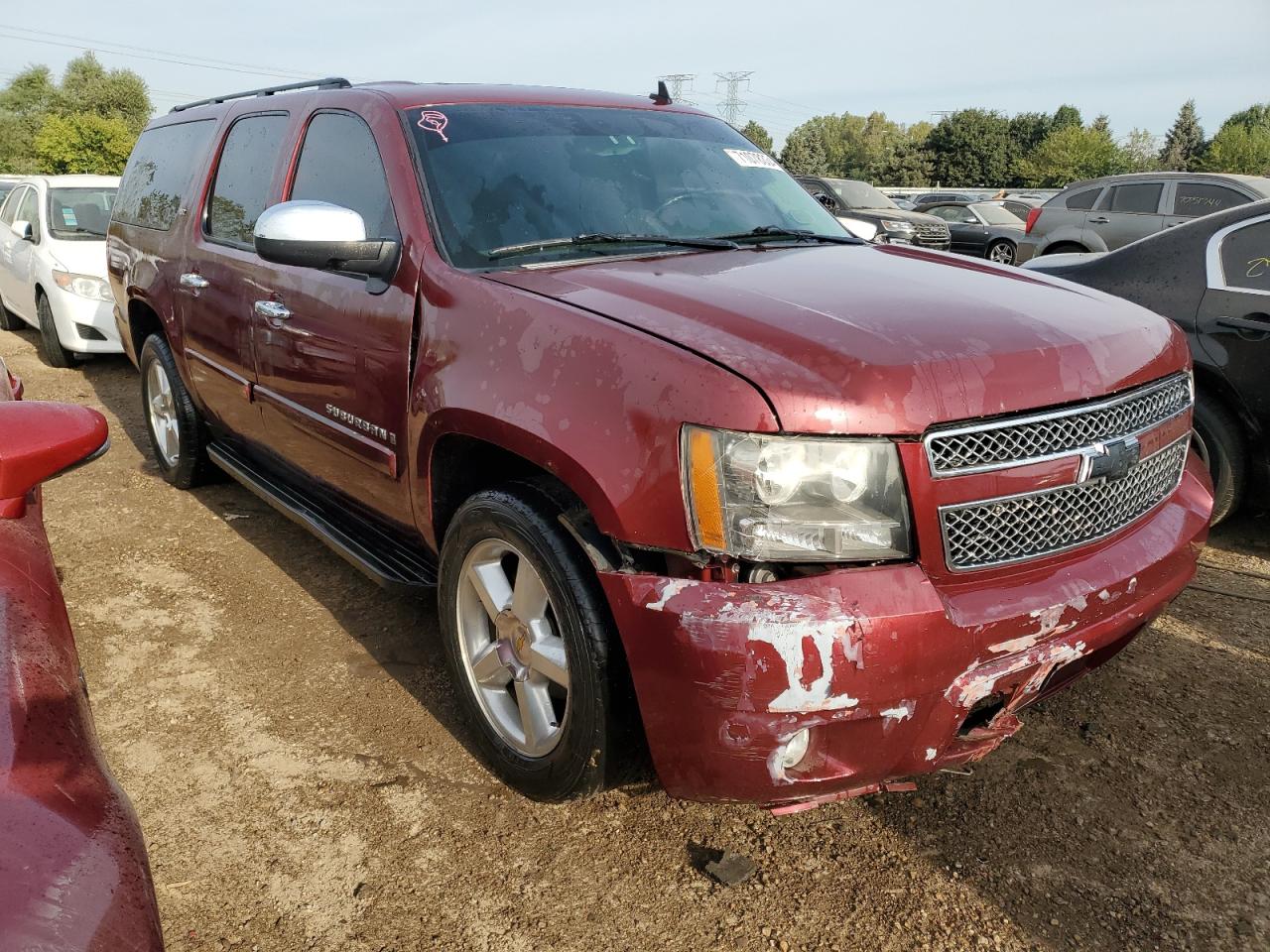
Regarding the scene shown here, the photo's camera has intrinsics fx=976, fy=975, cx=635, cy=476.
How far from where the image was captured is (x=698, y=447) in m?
1.95

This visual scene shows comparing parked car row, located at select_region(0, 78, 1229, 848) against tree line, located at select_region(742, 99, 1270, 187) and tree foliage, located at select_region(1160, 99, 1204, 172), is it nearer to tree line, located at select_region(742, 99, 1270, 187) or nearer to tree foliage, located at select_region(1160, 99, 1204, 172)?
tree line, located at select_region(742, 99, 1270, 187)

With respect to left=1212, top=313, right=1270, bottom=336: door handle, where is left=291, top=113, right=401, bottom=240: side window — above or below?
above

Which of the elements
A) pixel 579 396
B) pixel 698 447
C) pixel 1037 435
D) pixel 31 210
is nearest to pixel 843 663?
pixel 698 447

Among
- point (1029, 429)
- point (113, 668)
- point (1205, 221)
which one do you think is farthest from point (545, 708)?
point (1205, 221)

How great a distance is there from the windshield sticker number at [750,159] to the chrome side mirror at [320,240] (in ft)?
4.58

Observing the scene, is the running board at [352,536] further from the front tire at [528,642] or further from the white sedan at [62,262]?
the white sedan at [62,262]

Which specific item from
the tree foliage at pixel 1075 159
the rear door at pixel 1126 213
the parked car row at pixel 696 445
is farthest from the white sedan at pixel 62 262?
the tree foliage at pixel 1075 159

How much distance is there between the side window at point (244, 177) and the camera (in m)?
3.83

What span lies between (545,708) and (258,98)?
3076 mm

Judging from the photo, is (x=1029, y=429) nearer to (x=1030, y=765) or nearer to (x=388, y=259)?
(x=1030, y=765)

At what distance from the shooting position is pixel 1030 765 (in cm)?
274

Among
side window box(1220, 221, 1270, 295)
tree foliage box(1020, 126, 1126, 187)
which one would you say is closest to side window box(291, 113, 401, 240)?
side window box(1220, 221, 1270, 295)

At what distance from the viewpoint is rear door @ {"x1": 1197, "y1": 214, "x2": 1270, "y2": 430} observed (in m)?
4.02

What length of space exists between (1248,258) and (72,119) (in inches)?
1734
